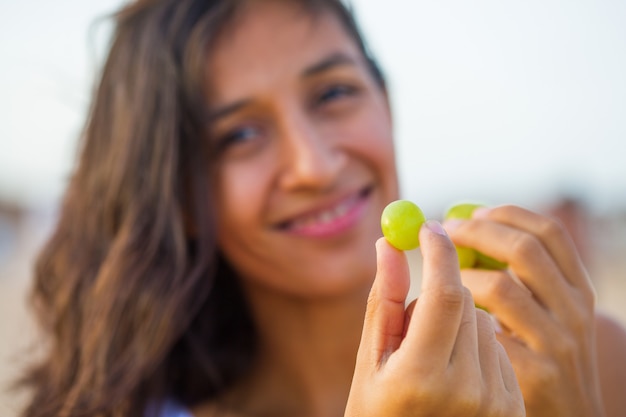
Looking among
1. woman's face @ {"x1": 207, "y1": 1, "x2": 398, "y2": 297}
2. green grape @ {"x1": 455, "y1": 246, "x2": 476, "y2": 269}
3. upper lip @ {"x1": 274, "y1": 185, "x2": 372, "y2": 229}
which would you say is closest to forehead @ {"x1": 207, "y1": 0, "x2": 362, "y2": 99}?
woman's face @ {"x1": 207, "y1": 1, "x2": 398, "y2": 297}

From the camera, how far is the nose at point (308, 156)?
200 cm

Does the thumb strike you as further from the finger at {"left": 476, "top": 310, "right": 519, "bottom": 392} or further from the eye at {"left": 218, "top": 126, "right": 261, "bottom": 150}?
the eye at {"left": 218, "top": 126, "right": 261, "bottom": 150}

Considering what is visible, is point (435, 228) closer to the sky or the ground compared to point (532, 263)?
closer to the sky

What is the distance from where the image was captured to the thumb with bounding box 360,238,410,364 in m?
0.99

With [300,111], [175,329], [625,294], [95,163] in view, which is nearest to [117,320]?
[175,329]

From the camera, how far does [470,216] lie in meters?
1.57

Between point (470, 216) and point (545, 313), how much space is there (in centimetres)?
33

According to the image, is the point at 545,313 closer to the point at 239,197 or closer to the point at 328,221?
the point at 328,221

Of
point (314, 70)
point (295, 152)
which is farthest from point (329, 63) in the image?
point (295, 152)

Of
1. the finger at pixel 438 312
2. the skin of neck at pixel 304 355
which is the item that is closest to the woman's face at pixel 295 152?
the skin of neck at pixel 304 355

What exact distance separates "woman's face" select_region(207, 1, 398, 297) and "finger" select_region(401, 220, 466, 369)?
1.11 metres

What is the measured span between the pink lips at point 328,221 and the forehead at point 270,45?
46 centimetres

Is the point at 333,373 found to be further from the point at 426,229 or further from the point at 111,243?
the point at 426,229

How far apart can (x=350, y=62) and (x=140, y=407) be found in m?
1.46
